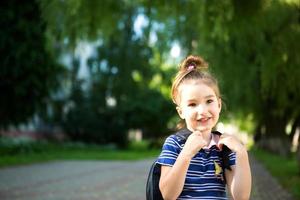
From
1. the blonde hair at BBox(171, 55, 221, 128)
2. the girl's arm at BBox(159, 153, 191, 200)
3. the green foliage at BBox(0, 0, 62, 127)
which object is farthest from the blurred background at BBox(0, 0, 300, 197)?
the girl's arm at BBox(159, 153, 191, 200)

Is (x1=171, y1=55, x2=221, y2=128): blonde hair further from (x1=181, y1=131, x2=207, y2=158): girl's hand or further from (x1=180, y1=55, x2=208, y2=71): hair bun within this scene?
(x1=181, y1=131, x2=207, y2=158): girl's hand

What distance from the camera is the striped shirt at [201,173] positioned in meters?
2.46

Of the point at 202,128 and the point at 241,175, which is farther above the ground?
the point at 202,128

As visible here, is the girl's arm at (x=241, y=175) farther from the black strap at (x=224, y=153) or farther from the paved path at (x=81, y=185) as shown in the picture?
the paved path at (x=81, y=185)

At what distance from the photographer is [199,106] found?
2.48 metres

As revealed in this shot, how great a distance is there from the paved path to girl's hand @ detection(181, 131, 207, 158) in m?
7.60

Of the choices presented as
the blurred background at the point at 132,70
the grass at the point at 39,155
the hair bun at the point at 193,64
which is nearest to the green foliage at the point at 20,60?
the blurred background at the point at 132,70

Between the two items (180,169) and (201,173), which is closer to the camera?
(180,169)

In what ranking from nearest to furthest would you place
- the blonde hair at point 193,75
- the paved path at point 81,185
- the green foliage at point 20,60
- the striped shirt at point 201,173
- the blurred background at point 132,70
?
the striped shirt at point 201,173 → the blonde hair at point 193,75 → the blurred background at point 132,70 → the paved path at point 81,185 → the green foliage at point 20,60

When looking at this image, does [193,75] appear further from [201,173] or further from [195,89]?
[201,173]

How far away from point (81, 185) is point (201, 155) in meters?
10.3

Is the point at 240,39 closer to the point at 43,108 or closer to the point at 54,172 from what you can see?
the point at 54,172

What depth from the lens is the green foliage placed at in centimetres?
2327

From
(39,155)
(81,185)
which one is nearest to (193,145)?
(81,185)
